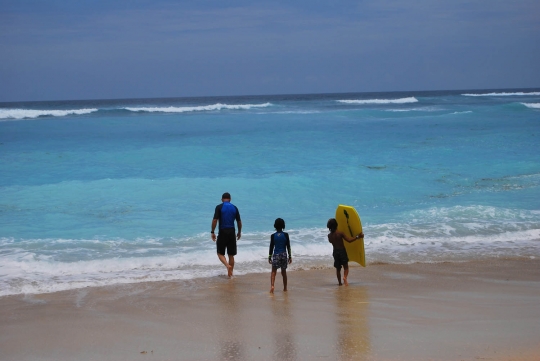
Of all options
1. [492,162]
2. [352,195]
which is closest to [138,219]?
[352,195]

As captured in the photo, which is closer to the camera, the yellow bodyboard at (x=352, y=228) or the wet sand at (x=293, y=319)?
the wet sand at (x=293, y=319)

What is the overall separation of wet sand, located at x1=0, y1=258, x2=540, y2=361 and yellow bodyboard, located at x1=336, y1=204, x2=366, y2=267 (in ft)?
1.01

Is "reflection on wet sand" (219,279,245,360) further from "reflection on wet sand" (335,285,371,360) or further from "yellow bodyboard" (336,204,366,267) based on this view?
"yellow bodyboard" (336,204,366,267)

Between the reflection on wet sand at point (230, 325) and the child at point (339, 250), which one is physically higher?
the child at point (339, 250)

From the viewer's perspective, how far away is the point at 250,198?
603 inches

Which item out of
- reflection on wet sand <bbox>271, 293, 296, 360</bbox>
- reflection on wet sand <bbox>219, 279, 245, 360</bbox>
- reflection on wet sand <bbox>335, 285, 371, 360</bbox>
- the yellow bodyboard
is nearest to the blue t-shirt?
reflection on wet sand <bbox>219, 279, 245, 360</bbox>

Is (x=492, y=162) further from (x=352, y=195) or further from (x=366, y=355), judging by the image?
(x=366, y=355)

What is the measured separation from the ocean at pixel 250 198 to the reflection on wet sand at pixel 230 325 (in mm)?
1180

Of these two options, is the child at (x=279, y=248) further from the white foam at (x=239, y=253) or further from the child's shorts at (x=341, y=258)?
the white foam at (x=239, y=253)

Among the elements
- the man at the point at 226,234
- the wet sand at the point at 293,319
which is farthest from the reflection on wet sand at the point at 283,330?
the man at the point at 226,234

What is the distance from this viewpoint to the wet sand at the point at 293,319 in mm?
5422

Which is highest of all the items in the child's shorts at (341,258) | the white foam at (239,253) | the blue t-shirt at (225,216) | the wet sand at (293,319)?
the blue t-shirt at (225,216)

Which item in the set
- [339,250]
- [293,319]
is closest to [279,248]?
[339,250]

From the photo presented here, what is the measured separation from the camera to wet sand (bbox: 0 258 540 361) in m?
5.42
